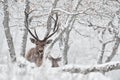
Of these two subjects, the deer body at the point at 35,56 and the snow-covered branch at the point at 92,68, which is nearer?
the snow-covered branch at the point at 92,68

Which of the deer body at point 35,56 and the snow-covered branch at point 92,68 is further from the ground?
the snow-covered branch at point 92,68

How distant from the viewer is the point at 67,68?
7.72 metres

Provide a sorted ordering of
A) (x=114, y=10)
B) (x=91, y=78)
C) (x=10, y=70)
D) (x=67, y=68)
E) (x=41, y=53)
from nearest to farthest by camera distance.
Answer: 1. (x=10, y=70)
2. (x=91, y=78)
3. (x=67, y=68)
4. (x=41, y=53)
5. (x=114, y=10)

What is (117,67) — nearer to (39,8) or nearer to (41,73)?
(41,73)

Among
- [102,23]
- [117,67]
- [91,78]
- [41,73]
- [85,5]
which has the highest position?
[41,73]

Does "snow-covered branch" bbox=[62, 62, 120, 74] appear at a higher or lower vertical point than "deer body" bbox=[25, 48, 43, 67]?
higher

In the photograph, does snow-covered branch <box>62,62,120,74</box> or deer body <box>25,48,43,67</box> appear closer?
snow-covered branch <box>62,62,120,74</box>

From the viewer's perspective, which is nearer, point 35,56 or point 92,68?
point 92,68

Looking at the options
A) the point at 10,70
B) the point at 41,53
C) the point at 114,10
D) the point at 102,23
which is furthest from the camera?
the point at 102,23

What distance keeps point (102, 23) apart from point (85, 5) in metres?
2.18

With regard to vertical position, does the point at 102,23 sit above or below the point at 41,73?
below

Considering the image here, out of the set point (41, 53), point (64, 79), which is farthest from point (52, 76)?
point (41, 53)

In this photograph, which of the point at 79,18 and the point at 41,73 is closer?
the point at 41,73

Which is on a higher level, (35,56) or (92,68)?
(92,68)
